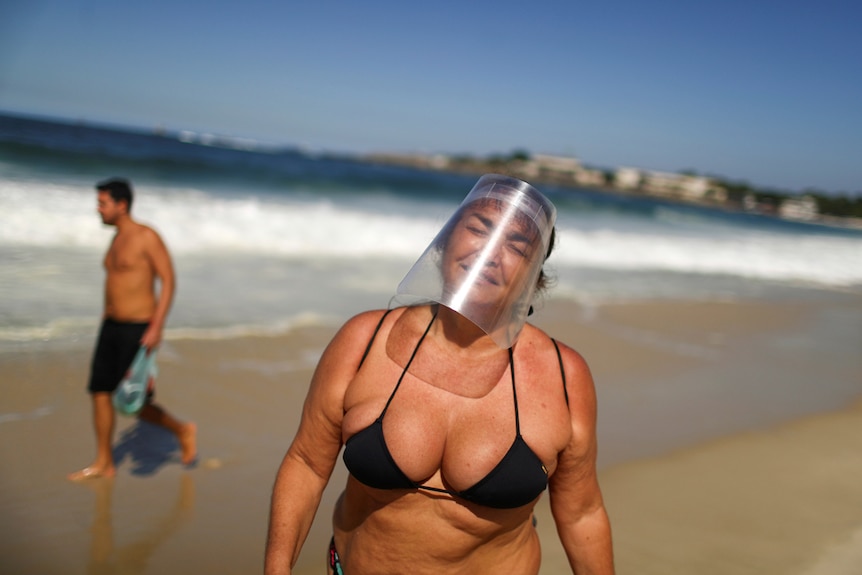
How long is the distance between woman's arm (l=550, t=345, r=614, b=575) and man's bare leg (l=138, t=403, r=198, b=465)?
321cm

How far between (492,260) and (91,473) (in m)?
3.67

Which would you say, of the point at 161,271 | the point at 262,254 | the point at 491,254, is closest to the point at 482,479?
the point at 491,254

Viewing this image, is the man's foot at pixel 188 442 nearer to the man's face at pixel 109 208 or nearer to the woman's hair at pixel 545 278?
the man's face at pixel 109 208

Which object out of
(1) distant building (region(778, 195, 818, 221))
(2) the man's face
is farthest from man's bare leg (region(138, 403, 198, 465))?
(1) distant building (region(778, 195, 818, 221))

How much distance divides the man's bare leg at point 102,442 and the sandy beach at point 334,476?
7 centimetres

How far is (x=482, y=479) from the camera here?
1.76m

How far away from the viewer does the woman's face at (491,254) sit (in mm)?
1705

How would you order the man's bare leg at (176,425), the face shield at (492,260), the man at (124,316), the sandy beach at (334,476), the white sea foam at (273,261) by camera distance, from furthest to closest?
the white sea foam at (273,261)
the man's bare leg at (176,425)
the man at (124,316)
the sandy beach at (334,476)
the face shield at (492,260)

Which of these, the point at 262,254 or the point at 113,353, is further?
the point at 262,254

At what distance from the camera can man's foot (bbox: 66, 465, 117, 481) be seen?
4.25 m

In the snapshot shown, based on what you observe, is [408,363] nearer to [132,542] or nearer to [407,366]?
[407,366]

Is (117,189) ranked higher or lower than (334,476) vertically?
higher

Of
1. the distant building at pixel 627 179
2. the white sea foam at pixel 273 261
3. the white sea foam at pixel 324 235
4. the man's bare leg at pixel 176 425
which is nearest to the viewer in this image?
the man's bare leg at pixel 176 425

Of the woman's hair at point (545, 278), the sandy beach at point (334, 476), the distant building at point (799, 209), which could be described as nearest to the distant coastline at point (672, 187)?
the distant building at point (799, 209)
